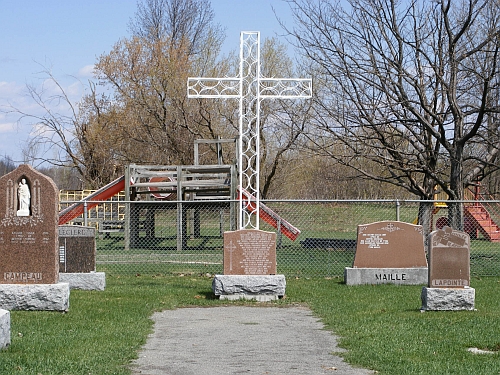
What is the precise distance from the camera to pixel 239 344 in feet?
29.6

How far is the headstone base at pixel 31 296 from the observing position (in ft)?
35.0

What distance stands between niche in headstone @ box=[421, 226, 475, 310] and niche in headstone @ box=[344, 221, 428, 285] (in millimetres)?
3745

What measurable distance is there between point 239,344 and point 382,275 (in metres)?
7.03

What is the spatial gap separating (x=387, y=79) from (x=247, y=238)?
7.00 m

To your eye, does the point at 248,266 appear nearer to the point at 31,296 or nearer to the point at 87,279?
the point at 87,279

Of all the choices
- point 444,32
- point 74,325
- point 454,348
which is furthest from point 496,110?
point 74,325

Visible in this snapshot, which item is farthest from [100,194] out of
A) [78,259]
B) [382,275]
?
[382,275]

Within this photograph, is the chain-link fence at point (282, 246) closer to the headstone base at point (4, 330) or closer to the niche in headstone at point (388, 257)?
the niche in headstone at point (388, 257)

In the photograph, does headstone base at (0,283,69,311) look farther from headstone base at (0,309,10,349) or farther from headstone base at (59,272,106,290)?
headstone base at (59,272,106,290)

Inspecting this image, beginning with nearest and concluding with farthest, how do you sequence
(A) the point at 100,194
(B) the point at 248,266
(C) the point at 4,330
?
(C) the point at 4,330
(B) the point at 248,266
(A) the point at 100,194

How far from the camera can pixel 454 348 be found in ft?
27.6

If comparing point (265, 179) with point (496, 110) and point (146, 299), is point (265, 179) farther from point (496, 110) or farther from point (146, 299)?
point (146, 299)

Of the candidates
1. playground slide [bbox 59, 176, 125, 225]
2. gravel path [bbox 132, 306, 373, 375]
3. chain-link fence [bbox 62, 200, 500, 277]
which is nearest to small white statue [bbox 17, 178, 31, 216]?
gravel path [bbox 132, 306, 373, 375]

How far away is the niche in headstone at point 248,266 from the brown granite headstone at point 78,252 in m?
2.73
